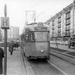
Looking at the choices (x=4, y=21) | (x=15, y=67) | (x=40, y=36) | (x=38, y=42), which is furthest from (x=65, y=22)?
(x=4, y=21)

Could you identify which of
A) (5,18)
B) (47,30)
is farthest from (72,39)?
(5,18)

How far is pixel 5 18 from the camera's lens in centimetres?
532

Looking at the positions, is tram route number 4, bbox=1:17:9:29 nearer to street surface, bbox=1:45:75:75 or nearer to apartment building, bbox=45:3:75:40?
street surface, bbox=1:45:75:75

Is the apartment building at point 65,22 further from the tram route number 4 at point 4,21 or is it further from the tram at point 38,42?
the tram route number 4 at point 4,21

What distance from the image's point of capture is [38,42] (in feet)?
34.1

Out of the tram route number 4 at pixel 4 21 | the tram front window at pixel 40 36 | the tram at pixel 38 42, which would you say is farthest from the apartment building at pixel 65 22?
the tram route number 4 at pixel 4 21

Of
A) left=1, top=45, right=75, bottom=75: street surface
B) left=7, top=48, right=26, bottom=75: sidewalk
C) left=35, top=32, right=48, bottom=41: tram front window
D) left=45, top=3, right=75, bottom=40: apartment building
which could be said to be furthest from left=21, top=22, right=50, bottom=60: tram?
left=45, top=3, right=75, bottom=40: apartment building

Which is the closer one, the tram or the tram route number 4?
the tram route number 4

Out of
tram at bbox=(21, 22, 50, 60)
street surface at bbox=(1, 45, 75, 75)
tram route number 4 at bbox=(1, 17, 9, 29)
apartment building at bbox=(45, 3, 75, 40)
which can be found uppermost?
apartment building at bbox=(45, 3, 75, 40)

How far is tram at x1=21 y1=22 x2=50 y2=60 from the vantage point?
33.7 ft

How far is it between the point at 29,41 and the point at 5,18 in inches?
220

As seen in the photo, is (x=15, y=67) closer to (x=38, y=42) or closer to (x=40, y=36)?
(x=38, y=42)

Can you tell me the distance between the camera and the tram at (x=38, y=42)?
10.3 meters

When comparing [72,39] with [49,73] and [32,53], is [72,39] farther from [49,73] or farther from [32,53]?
[49,73]
